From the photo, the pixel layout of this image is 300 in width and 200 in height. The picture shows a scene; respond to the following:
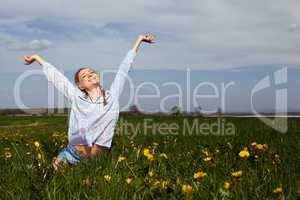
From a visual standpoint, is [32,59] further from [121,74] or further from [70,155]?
[70,155]

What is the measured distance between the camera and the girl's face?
257 inches

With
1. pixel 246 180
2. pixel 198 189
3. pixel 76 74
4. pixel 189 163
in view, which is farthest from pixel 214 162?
pixel 76 74

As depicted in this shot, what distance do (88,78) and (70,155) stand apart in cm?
113

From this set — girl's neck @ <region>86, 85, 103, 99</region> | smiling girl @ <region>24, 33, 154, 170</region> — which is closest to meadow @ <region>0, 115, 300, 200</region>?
smiling girl @ <region>24, 33, 154, 170</region>

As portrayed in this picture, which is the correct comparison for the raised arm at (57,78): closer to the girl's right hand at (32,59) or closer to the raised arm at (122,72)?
the girl's right hand at (32,59)

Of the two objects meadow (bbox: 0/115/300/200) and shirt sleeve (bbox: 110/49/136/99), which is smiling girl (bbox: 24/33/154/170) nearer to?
shirt sleeve (bbox: 110/49/136/99)

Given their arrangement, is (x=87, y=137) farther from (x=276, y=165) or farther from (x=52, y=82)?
(x=276, y=165)

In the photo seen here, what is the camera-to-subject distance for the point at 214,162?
506 cm

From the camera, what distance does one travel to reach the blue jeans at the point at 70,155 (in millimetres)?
5918

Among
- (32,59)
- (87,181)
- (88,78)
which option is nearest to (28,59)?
(32,59)

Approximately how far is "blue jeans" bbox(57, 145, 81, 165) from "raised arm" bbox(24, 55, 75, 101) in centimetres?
98

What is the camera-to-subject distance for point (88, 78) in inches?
258

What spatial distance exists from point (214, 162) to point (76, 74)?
8.37ft

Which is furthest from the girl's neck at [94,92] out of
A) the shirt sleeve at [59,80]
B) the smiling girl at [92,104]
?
the shirt sleeve at [59,80]
